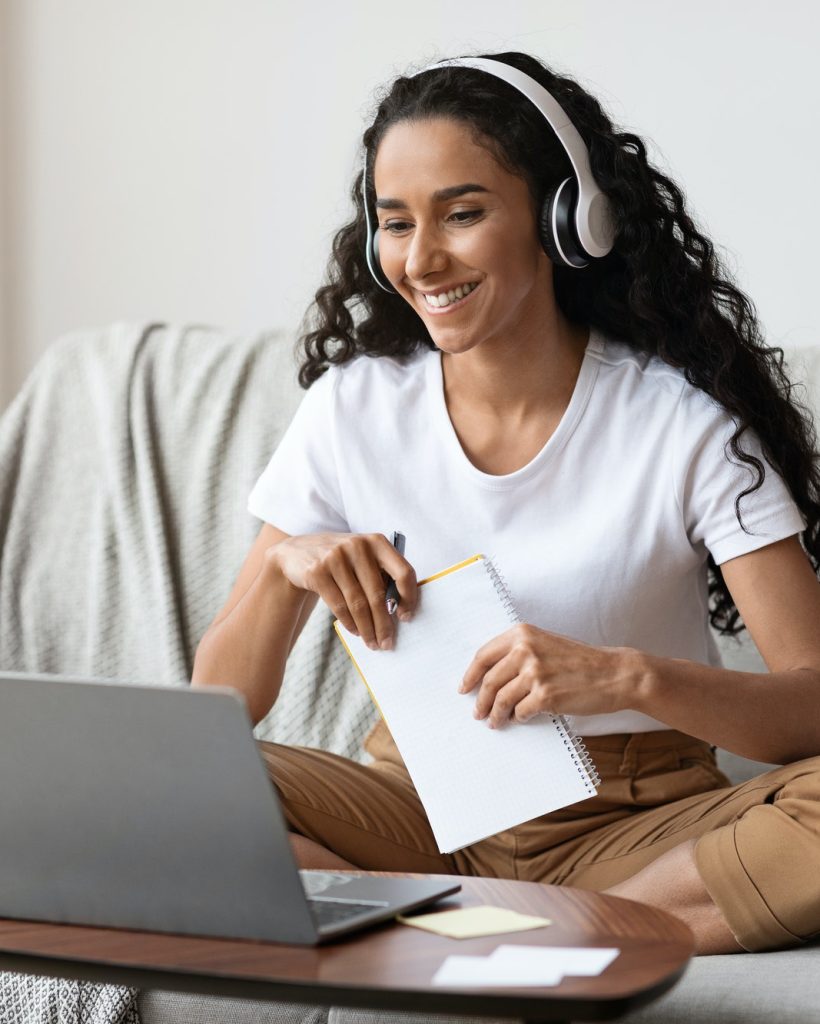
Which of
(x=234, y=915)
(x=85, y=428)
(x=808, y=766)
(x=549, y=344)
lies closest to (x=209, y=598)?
(x=85, y=428)

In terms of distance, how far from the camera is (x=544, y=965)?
79 centimetres

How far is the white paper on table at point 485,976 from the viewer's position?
2.49 ft

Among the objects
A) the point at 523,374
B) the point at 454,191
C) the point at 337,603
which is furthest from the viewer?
the point at 523,374

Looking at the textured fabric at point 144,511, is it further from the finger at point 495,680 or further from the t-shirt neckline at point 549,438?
the finger at point 495,680

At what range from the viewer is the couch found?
185cm

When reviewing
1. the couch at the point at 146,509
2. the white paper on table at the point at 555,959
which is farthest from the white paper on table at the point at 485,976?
the couch at the point at 146,509

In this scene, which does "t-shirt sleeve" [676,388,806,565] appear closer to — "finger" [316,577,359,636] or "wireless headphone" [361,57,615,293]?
"wireless headphone" [361,57,615,293]

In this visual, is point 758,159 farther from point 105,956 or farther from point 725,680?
point 105,956

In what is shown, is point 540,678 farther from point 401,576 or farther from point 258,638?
point 258,638

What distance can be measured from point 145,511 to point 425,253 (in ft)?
2.37

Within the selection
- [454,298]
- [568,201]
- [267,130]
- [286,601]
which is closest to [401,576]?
[286,601]

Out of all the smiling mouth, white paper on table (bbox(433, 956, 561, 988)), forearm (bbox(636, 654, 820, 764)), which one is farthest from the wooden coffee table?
the smiling mouth

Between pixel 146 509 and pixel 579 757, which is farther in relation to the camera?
pixel 146 509

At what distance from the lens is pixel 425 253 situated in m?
1.38
